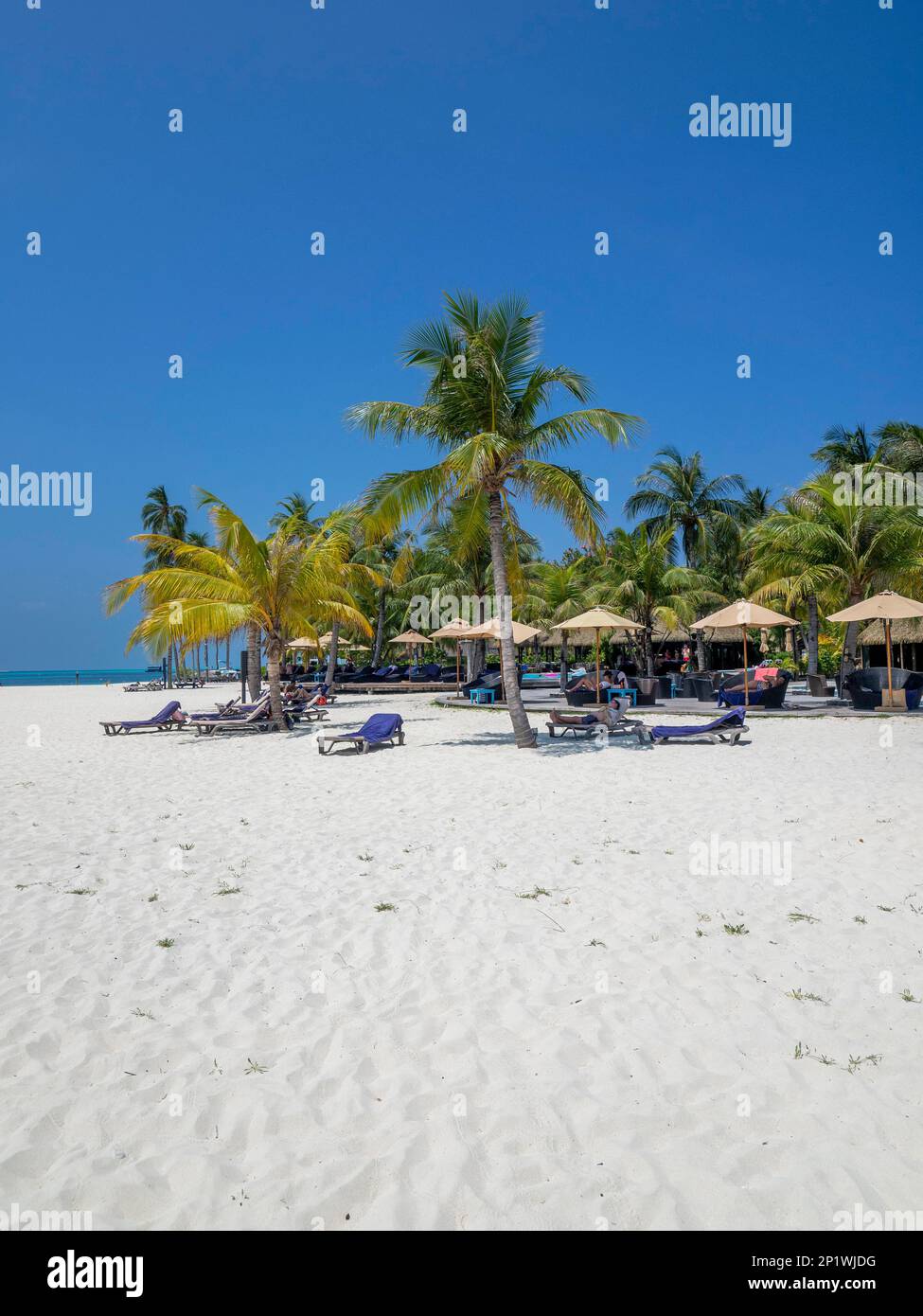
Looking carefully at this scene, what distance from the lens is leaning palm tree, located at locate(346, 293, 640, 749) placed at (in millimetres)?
12516

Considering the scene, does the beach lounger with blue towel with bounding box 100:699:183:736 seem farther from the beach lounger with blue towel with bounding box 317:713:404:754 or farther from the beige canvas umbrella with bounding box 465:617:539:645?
the beige canvas umbrella with bounding box 465:617:539:645

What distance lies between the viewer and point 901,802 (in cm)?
768

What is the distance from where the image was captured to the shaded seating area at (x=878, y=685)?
17.6 m

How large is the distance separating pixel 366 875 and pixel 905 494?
22936 millimetres

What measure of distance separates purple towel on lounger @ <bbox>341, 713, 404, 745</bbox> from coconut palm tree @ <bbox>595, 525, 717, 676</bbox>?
1443 centimetres

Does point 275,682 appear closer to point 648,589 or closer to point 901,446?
point 648,589

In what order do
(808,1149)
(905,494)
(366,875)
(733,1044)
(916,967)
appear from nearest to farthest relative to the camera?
(808,1149) < (733,1044) < (916,967) < (366,875) < (905,494)

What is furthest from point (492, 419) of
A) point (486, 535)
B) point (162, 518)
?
point (162, 518)

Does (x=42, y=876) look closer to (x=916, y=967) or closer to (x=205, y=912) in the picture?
(x=205, y=912)

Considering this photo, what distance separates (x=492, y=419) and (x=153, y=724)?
1063cm

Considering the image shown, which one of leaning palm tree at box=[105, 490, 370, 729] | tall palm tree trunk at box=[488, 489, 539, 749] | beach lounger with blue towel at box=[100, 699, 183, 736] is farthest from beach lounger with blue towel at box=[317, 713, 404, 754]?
beach lounger with blue towel at box=[100, 699, 183, 736]

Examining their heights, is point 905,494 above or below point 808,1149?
above

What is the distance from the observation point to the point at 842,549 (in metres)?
22.0

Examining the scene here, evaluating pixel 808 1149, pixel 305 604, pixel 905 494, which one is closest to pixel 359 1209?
pixel 808 1149
